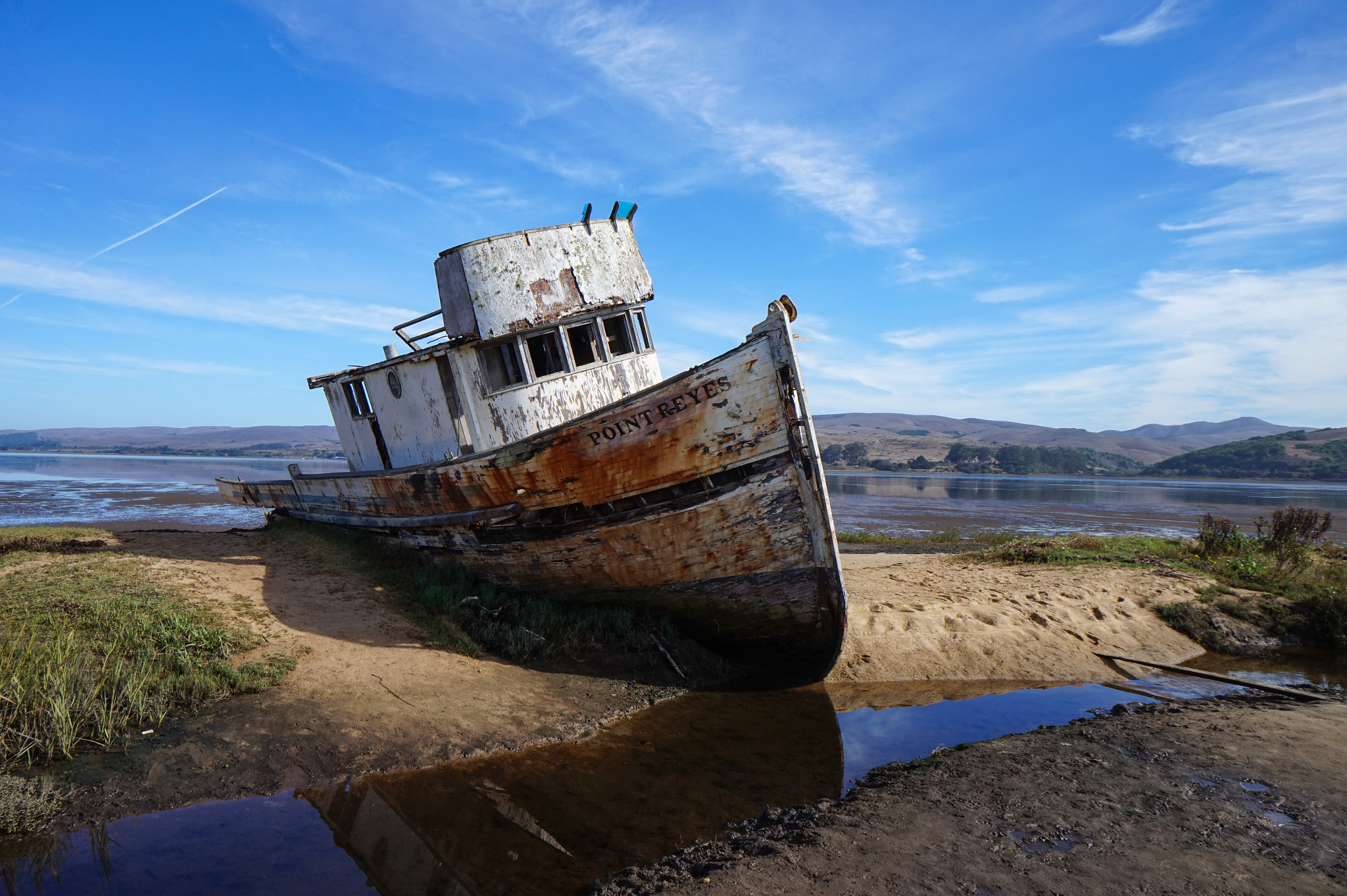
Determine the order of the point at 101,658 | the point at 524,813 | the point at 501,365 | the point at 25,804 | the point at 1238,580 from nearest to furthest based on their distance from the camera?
the point at 25,804
the point at 524,813
the point at 101,658
the point at 501,365
the point at 1238,580

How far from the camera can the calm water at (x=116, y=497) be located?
59.0 feet

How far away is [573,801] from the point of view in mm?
4305

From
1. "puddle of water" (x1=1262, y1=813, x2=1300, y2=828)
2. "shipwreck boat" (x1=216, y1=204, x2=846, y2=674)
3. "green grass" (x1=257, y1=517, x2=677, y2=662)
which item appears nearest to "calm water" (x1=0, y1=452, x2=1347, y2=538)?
"shipwreck boat" (x1=216, y1=204, x2=846, y2=674)

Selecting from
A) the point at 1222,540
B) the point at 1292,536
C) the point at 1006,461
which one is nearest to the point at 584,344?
the point at 1222,540

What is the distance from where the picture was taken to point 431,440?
8812mm

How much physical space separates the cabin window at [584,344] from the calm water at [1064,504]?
42.8 ft

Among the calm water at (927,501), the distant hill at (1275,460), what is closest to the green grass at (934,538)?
the calm water at (927,501)

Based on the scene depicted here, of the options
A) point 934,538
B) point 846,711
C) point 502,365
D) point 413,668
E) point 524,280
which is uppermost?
point 524,280

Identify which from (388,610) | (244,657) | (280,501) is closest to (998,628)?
(388,610)

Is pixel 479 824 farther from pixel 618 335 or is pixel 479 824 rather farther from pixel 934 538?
pixel 934 538

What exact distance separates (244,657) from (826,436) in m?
88.8

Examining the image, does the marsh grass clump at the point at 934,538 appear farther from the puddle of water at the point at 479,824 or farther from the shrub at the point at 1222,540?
the puddle of water at the point at 479,824

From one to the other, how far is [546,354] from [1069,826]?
6.72m

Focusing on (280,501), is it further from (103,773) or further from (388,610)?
(103,773)
